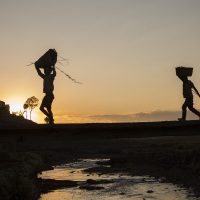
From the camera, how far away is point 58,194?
39.5 metres

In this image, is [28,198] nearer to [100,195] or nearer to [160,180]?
[100,195]

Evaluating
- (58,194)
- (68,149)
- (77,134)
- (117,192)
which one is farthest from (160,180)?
(68,149)

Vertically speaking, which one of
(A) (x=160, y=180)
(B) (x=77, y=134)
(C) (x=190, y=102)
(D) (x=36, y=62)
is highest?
(D) (x=36, y=62)

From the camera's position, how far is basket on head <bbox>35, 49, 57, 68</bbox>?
1146cm

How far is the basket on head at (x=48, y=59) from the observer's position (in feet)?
37.6

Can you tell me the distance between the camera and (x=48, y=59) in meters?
11.8

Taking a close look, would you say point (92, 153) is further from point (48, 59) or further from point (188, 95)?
point (48, 59)

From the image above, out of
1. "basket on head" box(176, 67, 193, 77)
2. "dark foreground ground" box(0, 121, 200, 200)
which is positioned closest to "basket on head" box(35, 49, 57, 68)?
"dark foreground ground" box(0, 121, 200, 200)

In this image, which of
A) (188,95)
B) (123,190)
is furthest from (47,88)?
(123,190)

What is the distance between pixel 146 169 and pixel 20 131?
55.2 meters

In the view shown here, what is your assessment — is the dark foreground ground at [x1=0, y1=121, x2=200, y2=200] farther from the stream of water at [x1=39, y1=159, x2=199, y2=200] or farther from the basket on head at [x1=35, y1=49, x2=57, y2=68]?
the basket on head at [x1=35, y1=49, x2=57, y2=68]

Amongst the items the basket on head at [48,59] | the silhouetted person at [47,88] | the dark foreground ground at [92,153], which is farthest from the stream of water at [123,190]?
the basket on head at [48,59]

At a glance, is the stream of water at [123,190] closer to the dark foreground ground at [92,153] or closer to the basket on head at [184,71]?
the dark foreground ground at [92,153]

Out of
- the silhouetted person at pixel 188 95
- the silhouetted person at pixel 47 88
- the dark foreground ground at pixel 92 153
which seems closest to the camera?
the dark foreground ground at pixel 92 153
